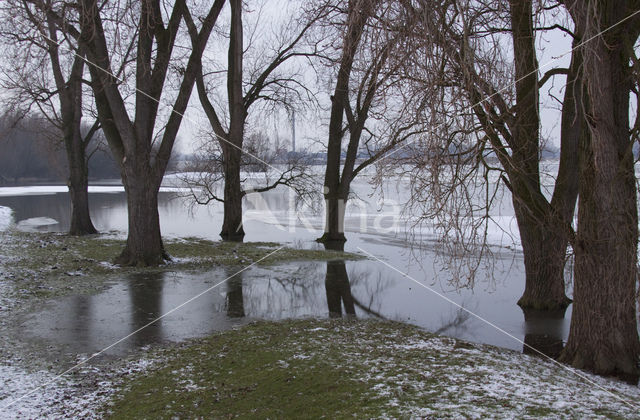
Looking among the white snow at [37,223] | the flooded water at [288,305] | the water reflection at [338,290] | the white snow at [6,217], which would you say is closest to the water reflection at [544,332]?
the flooded water at [288,305]

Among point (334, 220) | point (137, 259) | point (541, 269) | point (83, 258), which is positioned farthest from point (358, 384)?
point (334, 220)

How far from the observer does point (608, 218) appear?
6582 millimetres

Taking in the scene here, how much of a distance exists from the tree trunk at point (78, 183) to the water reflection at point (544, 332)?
55.7 ft

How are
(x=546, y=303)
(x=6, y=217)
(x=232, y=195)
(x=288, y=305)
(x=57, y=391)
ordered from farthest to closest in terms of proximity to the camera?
(x=6, y=217) < (x=232, y=195) < (x=546, y=303) < (x=288, y=305) < (x=57, y=391)

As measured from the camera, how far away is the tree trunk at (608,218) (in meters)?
6.46

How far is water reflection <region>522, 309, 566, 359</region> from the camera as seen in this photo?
819 centimetres

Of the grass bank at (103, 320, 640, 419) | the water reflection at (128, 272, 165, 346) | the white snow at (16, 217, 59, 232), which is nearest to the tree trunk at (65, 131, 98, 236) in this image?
the white snow at (16, 217, 59, 232)

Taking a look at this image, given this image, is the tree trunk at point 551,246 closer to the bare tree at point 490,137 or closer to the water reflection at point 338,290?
the bare tree at point 490,137

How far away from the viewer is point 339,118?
66.1 feet

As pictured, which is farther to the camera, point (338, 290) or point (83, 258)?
point (83, 258)

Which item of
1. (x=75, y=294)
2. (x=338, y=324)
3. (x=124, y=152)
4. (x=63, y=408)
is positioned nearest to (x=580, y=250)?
(x=338, y=324)

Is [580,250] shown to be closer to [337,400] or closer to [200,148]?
[337,400]

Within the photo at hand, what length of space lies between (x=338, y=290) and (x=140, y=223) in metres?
5.20

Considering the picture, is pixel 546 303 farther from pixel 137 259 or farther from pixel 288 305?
pixel 137 259
